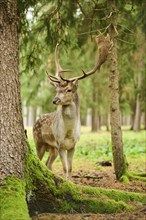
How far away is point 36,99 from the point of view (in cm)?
3042

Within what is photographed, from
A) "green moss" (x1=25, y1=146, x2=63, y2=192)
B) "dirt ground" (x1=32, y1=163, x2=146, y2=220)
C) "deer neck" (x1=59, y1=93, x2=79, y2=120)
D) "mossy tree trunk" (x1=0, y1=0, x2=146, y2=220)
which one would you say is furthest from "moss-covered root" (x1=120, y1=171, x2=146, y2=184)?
"green moss" (x1=25, y1=146, x2=63, y2=192)

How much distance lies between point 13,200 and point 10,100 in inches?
52.5

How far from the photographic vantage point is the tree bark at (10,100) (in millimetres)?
5660

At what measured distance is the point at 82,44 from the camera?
1234 cm

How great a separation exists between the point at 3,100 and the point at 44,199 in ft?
5.00

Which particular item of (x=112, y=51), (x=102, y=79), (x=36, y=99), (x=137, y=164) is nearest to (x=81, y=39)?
(x=112, y=51)

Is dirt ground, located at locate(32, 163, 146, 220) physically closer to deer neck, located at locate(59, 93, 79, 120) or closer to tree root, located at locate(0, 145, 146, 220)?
tree root, located at locate(0, 145, 146, 220)

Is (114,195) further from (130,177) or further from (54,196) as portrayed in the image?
(130,177)

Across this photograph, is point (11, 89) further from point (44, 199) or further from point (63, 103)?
point (63, 103)

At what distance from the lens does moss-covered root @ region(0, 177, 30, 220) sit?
16.5 feet

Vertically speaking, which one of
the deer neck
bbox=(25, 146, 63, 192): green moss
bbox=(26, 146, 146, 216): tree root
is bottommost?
bbox=(26, 146, 146, 216): tree root

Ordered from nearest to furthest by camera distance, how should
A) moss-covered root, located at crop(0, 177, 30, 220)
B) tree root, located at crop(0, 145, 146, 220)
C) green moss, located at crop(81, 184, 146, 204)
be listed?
moss-covered root, located at crop(0, 177, 30, 220), tree root, located at crop(0, 145, 146, 220), green moss, located at crop(81, 184, 146, 204)

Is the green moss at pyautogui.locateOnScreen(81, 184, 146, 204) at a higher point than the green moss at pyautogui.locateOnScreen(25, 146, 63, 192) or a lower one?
lower

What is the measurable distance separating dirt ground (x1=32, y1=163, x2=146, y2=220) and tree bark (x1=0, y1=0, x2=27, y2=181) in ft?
2.67
